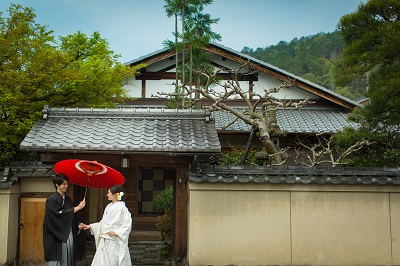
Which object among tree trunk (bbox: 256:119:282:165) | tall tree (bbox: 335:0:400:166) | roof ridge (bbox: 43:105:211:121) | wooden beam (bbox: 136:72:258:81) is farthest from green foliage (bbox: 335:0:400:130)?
wooden beam (bbox: 136:72:258:81)

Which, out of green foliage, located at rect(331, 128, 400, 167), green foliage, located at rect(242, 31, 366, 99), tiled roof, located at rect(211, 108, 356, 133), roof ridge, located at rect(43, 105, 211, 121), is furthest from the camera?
green foliage, located at rect(242, 31, 366, 99)

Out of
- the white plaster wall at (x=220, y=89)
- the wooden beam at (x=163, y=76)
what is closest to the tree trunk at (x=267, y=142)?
the white plaster wall at (x=220, y=89)

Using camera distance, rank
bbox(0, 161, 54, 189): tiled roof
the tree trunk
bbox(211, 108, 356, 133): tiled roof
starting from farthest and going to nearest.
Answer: bbox(211, 108, 356, 133): tiled roof
the tree trunk
bbox(0, 161, 54, 189): tiled roof

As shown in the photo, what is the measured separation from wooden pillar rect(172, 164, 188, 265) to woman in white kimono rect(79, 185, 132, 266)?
2.01m

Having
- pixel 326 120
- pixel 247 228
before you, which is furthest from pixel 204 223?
pixel 326 120

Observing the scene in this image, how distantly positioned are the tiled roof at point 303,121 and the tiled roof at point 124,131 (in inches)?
197

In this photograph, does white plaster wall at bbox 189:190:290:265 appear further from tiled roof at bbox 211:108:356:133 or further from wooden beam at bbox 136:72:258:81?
wooden beam at bbox 136:72:258:81

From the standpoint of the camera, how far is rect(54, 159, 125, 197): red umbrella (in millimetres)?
8266

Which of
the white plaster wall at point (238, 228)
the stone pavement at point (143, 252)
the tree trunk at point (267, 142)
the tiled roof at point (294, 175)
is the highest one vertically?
the tree trunk at point (267, 142)

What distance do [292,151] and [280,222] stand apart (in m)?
7.07

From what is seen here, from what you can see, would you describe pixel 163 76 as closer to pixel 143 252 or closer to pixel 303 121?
pixel 303 121

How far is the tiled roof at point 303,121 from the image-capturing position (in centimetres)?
1619

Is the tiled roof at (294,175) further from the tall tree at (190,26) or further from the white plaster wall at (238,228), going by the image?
the tall tree at (190,26)

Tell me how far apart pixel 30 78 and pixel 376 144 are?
8824 mm
